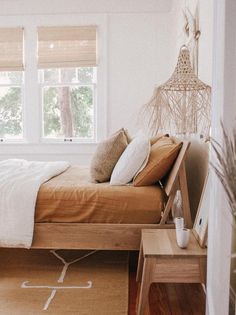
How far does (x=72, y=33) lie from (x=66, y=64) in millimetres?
438

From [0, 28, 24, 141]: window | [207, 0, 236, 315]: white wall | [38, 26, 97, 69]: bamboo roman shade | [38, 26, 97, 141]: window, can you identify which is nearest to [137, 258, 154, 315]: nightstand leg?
[207, 0, 236, 315]: white wall

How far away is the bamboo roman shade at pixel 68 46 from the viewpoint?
16.7ft

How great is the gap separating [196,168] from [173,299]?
36.8 inches

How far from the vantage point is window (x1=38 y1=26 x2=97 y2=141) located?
5094 mm

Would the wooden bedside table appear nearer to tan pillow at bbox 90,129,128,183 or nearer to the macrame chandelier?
the macrame chandelier

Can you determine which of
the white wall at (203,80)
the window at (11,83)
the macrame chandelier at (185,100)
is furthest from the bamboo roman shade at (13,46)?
the macrame chandelier at (185,100)

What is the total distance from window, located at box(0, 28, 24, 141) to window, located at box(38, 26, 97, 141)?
1.07 ft

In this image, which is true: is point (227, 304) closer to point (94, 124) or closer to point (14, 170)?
point (14, 170)

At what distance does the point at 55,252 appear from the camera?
299cm

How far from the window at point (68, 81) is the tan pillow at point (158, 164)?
9.33 feet

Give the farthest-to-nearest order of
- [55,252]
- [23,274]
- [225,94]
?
[55,252] → [23,274] → [225,94]

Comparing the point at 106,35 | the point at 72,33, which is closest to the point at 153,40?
the point at 106,35

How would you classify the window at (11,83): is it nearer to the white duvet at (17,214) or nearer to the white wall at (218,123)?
the white duvet at (17,214)

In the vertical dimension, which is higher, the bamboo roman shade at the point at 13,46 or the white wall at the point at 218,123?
the bamboo roman shade at the point at 13,46
